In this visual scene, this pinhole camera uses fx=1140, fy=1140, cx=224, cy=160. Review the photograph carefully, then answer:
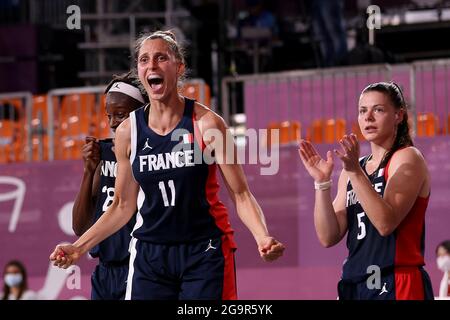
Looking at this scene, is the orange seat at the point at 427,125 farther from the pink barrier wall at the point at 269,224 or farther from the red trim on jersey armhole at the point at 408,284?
the red trim on jersey armhole at the point at 408,284

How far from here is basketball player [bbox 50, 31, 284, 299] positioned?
16.1 feet

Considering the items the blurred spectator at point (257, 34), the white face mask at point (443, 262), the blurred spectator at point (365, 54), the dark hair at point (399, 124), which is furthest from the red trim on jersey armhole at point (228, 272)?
the blurred spectator at point (257, 34)

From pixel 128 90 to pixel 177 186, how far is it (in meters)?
1.01

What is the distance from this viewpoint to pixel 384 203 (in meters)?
4.61

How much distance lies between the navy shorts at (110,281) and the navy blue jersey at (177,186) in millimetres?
774

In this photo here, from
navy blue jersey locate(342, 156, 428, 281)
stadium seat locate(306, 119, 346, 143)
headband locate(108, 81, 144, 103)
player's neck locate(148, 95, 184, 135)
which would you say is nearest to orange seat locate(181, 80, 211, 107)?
stadium seat locate(306, 119, 346, 143)

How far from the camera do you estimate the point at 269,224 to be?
9789mm

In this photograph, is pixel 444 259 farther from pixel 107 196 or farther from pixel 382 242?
pixel 382 242

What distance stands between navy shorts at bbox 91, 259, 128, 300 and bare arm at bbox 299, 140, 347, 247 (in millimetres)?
1237

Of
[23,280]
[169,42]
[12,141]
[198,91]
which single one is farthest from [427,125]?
[169,42]

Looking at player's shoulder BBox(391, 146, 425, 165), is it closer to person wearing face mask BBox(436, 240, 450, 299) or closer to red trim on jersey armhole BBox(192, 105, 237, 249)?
red trim on jersey armhole BBox(192, 105, 237, 249)

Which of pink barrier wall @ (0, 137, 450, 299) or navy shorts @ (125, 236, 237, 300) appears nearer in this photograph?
navy shorts @ (125, 236, 237, 300)

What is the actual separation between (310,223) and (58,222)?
234 cm

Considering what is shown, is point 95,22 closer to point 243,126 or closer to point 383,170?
point 243,126
